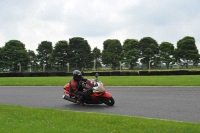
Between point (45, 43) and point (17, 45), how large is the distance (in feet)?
19.1

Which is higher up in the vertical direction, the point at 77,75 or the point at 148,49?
the point at 148,49

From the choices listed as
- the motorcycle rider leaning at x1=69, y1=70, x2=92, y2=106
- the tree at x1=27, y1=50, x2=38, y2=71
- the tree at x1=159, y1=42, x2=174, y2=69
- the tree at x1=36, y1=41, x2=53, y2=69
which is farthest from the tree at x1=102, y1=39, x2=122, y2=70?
the motorcycle rider leaning at x1=69, y1=70, x2=92, y2=106

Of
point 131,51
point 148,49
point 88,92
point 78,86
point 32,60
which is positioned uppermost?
point 148,49

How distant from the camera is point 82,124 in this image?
24.0 feet

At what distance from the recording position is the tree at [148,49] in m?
55.9

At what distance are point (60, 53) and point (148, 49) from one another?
58.1 ft

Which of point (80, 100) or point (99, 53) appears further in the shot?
point (99, 53)

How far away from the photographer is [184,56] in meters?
55.2

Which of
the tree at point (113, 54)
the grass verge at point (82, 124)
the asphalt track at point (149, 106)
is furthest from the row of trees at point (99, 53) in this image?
the grass verge at point (82, 124)

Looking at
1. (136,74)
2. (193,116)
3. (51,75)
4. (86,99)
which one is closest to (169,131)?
(193,116)

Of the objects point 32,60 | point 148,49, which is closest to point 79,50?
point 32,60

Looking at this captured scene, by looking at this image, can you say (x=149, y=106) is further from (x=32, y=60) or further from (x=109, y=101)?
(x=32, y=60)

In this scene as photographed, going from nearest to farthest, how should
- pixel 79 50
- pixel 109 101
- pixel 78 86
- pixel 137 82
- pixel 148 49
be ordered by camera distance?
pixel 109 101
pixel 78 86
pixel 137 82
pixel 148 49
pixel 79 50

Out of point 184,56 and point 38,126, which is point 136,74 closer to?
point 38,126
